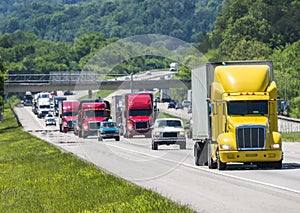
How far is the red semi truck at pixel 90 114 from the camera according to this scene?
7956 centimetres

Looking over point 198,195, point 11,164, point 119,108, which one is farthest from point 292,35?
point 198,195

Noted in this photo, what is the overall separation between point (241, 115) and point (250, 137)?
3.12ft

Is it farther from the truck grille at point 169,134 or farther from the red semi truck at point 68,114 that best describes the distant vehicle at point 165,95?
the truck grille at point 169,134

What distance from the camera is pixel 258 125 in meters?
31.9

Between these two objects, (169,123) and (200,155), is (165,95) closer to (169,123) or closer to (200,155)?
(169,123)

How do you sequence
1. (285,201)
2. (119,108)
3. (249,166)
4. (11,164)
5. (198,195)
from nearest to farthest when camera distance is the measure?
(285,201) → (198,195) → (249,166) → (11,164) → (119,108)

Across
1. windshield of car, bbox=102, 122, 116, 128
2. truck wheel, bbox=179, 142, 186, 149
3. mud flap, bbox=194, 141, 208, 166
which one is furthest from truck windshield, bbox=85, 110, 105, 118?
mud flap, bbox=194, 141, 208, 166

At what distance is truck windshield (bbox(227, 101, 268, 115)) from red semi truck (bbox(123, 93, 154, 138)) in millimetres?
41777

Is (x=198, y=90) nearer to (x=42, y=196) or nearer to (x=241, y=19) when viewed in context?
(x=42, y=196)


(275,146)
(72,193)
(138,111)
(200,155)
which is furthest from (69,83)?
(72,193)

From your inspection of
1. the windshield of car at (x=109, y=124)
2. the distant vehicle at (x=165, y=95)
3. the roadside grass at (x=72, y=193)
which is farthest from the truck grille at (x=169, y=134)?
the distant vehicle at (x=165, y=95)

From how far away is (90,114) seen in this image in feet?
262

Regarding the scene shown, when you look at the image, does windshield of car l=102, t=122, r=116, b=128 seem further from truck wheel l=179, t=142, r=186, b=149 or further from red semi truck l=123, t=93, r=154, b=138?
truck wheel l=179, t=142, r=186, b=149

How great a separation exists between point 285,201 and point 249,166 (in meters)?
13.5
